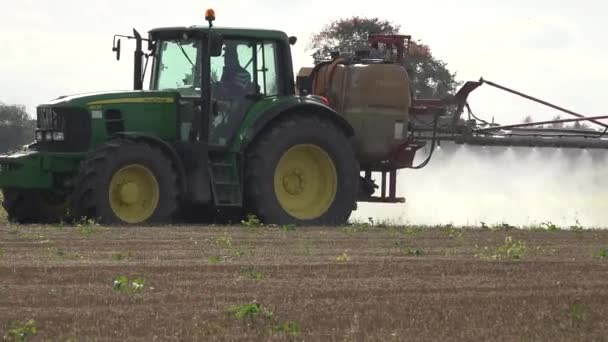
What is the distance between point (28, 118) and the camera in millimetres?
65188

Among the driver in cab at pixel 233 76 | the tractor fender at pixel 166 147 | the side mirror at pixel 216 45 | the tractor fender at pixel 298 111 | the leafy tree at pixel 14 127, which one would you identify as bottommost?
the leafy tree at pixel 14 127

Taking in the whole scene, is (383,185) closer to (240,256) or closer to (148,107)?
(148,107)

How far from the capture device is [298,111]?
1998 centimetres

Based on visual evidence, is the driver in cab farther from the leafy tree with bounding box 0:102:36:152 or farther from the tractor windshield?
the leafy tree with bounding box 0:102:36:152

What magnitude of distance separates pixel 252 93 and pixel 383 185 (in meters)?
3.01

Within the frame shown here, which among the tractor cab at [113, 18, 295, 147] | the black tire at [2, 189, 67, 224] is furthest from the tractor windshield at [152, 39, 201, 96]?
the black tire at [2, 189, 67, 224]

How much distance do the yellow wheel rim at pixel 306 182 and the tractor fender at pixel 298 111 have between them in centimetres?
48

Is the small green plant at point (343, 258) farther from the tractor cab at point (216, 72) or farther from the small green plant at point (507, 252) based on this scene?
the tractor cab at point (216, 72)

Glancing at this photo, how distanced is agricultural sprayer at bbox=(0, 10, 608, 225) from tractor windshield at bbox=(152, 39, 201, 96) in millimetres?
20

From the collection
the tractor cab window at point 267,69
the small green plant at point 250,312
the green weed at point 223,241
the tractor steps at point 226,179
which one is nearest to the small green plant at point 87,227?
the green weed at point 223,241

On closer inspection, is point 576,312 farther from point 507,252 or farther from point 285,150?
point 285,150

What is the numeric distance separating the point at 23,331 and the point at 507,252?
7.01 metres

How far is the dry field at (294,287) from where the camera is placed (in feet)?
32.2

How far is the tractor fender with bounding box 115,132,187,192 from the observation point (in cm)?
1897
